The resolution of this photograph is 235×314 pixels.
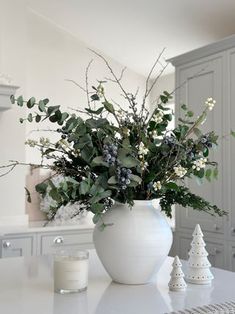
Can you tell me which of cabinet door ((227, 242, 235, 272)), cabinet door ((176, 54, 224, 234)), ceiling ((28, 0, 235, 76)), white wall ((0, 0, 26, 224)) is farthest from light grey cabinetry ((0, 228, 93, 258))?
ceiling ((28, 0, 235, 76))

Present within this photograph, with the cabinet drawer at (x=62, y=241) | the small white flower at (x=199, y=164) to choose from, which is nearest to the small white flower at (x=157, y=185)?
the small white flower at (x=199, y=164)

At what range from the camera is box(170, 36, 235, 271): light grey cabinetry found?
2.76 metres

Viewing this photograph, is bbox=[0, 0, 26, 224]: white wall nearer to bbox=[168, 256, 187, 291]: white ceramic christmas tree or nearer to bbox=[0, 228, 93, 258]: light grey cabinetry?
bbox=[0, 228, 93, 258]: light grey cabinetry

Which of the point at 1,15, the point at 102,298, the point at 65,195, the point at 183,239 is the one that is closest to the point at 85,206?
the point at 65,195

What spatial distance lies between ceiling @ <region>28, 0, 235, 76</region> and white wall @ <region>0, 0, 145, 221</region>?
0.40ft

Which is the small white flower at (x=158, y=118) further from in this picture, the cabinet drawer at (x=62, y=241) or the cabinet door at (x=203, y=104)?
the cabinet drawer at (x=62, y=241)

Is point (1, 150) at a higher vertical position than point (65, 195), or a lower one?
higher

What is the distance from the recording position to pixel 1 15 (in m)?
3.55

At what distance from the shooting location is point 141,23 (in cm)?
349

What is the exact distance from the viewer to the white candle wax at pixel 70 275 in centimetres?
117

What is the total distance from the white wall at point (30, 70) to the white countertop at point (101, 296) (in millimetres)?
2184

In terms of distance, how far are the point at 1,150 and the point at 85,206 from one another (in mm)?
2346

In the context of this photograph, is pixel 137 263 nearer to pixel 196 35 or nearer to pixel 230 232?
pixel 230 232

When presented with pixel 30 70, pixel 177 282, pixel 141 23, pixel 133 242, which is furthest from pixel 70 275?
pixel 30 70
